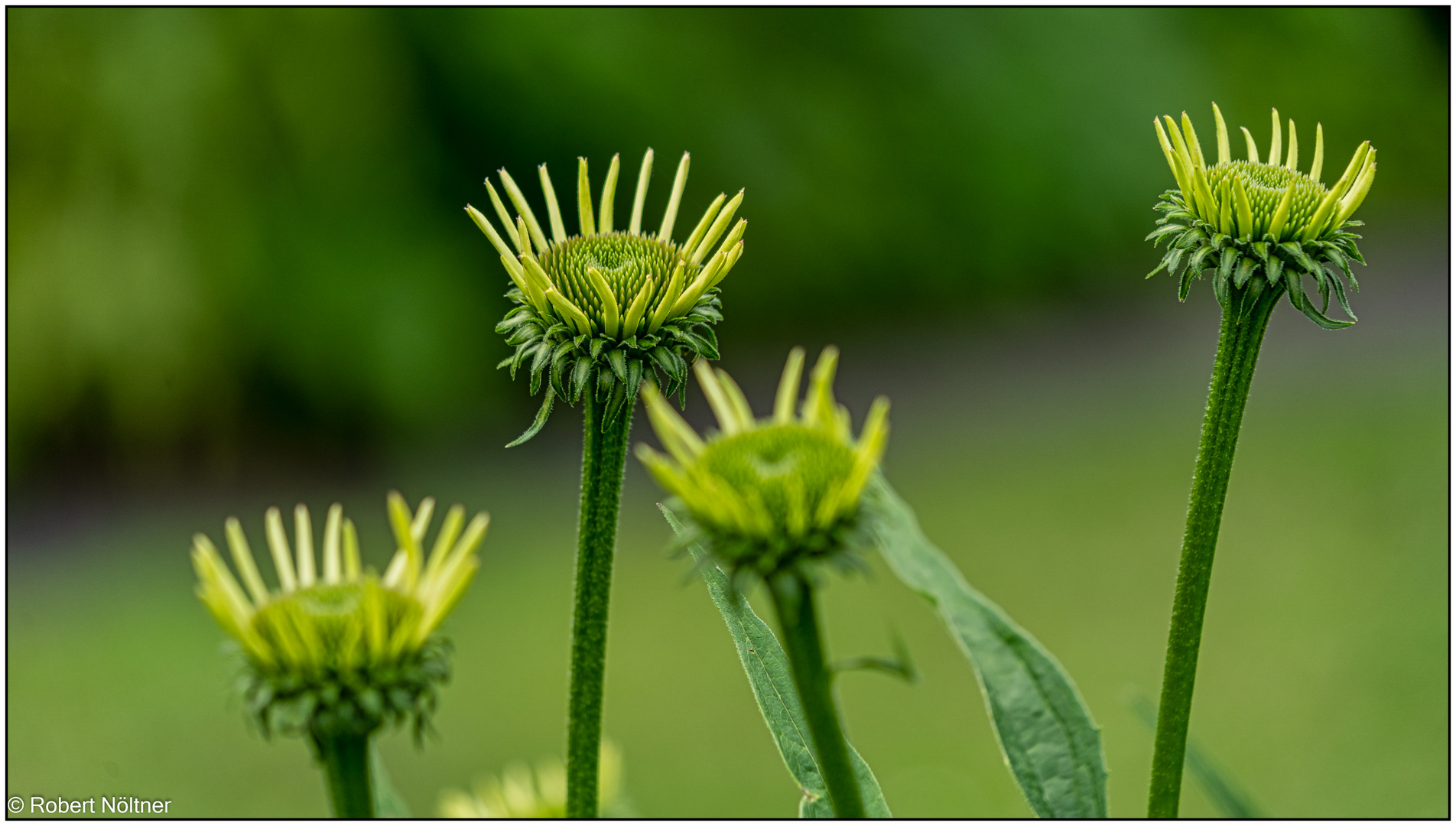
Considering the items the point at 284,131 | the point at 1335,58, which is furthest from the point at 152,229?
the point at 1335,58

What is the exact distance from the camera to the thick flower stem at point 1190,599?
0.38m

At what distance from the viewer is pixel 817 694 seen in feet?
1.05

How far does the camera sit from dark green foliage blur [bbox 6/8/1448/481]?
2689mm

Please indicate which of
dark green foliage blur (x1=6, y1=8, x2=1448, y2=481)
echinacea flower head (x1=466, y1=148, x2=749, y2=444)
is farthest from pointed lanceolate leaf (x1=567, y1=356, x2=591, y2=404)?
dark green foliage blur (x1=6, y1=8, x2=1448, y2=481)

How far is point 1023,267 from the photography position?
3.49 meters

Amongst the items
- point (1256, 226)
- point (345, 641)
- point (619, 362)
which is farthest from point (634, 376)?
point (1256, 226)

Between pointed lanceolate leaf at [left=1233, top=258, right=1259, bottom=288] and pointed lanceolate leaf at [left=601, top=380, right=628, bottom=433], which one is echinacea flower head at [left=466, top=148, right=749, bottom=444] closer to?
pointed lanceolate leaf at [left=601, top=380, right=628, bottom=433]

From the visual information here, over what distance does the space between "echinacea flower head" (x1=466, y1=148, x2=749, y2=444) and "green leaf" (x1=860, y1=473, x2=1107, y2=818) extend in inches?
3.4

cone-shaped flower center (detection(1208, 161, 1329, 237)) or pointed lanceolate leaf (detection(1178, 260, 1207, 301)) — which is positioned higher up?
cone-shaped flower center (detection(1208, 161, 1329, 237))

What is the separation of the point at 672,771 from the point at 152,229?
163 centimetres

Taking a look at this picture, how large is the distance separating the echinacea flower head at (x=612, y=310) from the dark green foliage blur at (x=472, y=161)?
2.21 metres

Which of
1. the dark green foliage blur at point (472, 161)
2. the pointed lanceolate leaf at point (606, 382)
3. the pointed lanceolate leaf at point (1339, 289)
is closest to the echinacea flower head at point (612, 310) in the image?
the pointed lanceolate leaf at point (606, 382)

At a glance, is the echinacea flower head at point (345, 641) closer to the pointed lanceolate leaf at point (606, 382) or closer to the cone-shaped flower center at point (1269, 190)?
the pointed lanceolate leaf at point (606, 382)

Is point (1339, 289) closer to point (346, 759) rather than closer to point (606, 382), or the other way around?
point (606, 382)
